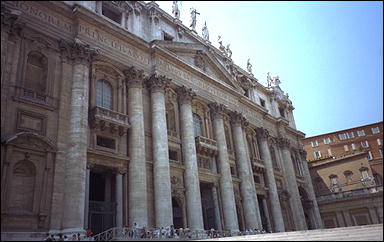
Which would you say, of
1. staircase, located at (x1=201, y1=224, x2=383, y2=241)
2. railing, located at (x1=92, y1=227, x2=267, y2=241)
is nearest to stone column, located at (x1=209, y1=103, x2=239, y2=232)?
railing, located at (x1=92, y1=227, x2=267, y2=241)

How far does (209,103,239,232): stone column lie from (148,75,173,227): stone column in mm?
6047

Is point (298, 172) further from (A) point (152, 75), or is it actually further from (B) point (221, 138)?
(A) point (152, 75)

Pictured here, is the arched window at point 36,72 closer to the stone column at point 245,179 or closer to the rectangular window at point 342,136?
the stone column at point 245,179

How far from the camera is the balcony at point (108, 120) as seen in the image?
19.6 meters

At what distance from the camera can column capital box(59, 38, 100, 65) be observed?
19688 mm

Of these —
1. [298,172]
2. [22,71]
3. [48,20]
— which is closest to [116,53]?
[48,20]

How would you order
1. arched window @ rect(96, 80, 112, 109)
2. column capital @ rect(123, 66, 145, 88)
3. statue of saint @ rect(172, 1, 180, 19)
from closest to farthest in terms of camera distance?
arched window @ rect(96, 80, 112, 109) < column capital @ rect(123, 66, 145, 88) < statue of saint @ rect(172, 1, 180, 19)

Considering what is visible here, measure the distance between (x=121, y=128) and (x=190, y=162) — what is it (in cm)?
558

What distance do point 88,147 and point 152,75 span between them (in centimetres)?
732

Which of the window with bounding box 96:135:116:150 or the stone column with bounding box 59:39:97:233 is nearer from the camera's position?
the stone column with bounding box 59:39:97:233

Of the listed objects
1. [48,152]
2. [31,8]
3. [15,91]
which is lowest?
[48,152]

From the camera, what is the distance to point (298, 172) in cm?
3959

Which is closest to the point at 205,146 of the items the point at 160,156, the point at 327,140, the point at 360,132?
the point at 160,156

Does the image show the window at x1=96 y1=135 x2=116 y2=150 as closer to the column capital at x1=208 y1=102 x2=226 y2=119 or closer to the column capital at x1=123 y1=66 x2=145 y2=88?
the column capital at x1=123 y1=66 x2=145 y2=88
